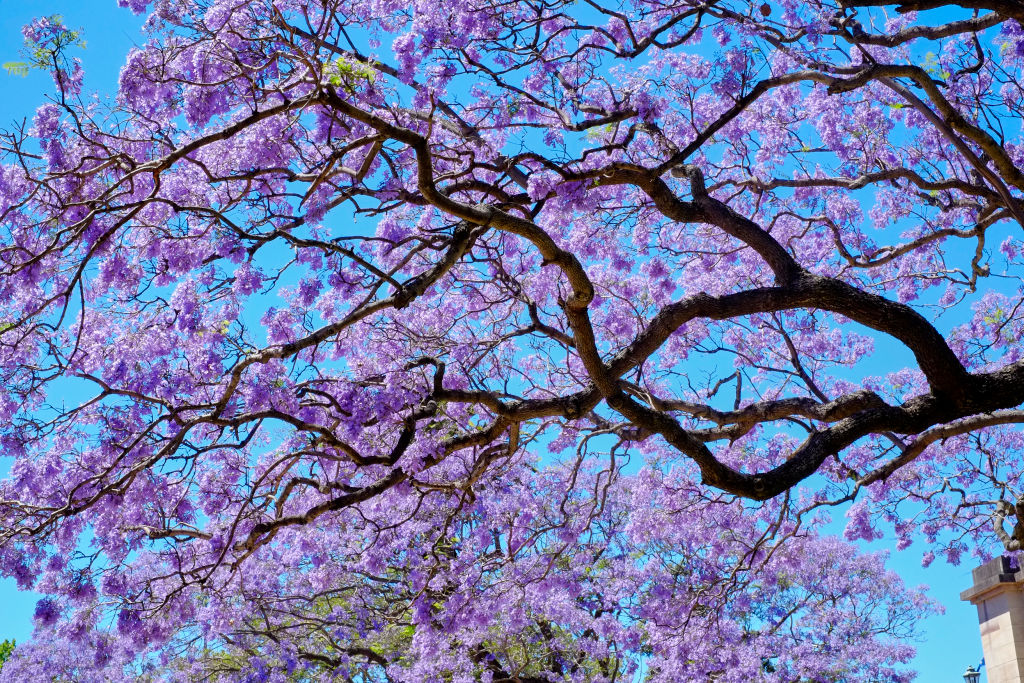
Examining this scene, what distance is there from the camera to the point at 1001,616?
11.1 meters

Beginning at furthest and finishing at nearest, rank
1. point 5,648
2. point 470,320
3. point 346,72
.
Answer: point 5,648
point 470,320
point 346,72

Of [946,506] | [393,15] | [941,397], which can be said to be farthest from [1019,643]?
[393,15]

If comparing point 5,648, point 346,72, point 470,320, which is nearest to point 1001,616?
point 470,320

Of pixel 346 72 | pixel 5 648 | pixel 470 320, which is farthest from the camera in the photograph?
pixel 5 648

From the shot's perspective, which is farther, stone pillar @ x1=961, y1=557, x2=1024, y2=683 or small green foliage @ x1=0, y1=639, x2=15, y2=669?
small green foliage @ x1=0, y1=639, x2=15, y2=669

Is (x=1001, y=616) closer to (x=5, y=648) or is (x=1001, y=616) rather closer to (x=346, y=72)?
(x=346, y=72)

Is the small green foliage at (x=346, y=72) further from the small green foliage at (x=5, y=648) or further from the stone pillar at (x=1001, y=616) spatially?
the small green foliage at (x=5, y=648)

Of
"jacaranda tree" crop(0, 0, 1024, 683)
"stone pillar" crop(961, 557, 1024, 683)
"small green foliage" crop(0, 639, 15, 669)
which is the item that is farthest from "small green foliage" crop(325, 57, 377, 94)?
"small green foliage" crop(0, 639, 15, 669)

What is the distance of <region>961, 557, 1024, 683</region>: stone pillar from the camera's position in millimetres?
10773

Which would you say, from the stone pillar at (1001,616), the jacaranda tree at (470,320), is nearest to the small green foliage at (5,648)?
the jacaranda tree at (470,320)

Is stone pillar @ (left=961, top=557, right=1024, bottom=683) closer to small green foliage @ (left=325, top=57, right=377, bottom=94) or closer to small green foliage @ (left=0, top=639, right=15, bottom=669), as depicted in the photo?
small green foliage @ (left=325, top=57, right=377, bottom=94)

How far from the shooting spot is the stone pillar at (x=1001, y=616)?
10.8 metres

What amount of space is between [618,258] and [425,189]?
4435 millimetres

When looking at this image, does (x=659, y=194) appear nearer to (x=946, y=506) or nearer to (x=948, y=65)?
(x=948, y=65)
